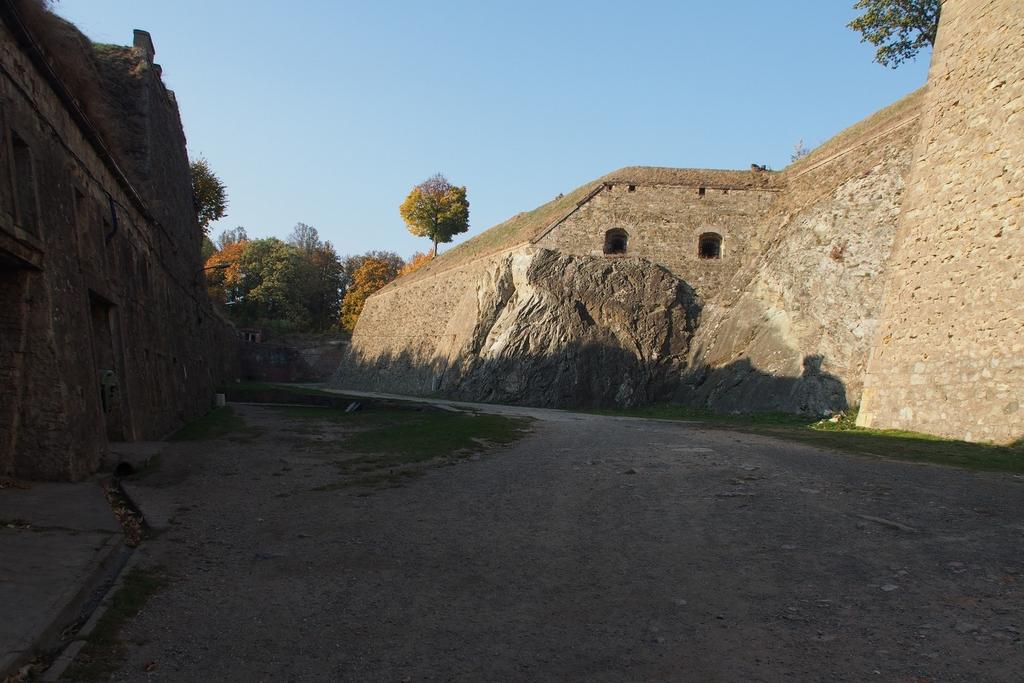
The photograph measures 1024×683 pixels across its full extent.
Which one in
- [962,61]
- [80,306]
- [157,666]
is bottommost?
[157,666]

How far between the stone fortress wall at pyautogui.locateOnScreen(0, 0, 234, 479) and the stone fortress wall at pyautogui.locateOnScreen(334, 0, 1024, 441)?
46.0ft

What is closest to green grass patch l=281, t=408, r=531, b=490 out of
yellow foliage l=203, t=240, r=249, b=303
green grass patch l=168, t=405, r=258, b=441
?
green grass patch l=168, t=405, r=258, b=441

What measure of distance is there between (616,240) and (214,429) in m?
20.0

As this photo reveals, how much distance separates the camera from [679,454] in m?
10.6

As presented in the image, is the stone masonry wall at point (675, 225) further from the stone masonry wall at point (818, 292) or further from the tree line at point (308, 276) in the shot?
the tree line at point (308, 276)

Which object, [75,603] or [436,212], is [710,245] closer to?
[75,603]

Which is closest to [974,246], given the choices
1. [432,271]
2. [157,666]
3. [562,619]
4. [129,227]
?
[562,619]

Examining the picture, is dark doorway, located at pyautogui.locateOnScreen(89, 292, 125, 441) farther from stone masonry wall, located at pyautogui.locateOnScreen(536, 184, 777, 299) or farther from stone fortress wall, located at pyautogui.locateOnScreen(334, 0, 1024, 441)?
stone masonry wall, located at pyautogui.locateOnScreen(536, 184, 777, 299)

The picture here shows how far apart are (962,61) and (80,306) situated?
17.3 m

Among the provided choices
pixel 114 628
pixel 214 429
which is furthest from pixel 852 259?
pixel 114 628

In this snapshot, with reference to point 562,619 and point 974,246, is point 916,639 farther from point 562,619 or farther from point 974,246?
point 974,246

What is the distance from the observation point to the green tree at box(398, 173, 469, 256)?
212ft


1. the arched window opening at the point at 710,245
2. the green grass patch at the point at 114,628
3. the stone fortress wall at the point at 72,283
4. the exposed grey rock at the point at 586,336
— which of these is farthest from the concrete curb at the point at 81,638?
the arched window opening at the point at 710,245

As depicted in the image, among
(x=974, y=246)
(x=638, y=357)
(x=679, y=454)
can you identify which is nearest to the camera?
(x=679, y=454)
